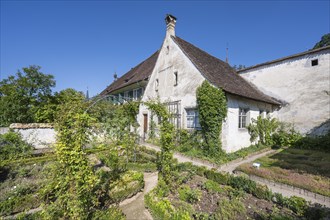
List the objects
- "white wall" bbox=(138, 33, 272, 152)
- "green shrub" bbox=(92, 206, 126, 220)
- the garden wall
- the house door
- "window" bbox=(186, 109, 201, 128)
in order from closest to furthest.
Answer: "green shrub" bbox=(92, 206, 126, 220)
"white wall" bbox=(138, 33, 272, 152)
"window" bbox=(186, 109, 201, 128)
the garden wall
the house door

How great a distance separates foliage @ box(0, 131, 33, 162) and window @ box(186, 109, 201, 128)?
1049cm

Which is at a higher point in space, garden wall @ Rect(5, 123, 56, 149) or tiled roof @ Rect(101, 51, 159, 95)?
tiled roof @ Rect(101, 51, 159, 95)

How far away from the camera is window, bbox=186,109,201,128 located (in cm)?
1146

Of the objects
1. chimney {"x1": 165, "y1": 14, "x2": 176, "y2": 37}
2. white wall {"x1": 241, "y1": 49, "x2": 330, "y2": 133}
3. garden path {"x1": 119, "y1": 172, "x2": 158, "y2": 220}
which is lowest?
garden path {"x1": 119, "y1": 172, "x2": 158, "y2": 220}

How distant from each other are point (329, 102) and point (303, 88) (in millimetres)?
2090

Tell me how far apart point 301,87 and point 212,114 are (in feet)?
34.5

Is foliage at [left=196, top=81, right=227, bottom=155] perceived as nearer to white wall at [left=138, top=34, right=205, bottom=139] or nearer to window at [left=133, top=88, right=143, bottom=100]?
white wall at [left=138, top=34, right=205, bottom=139]

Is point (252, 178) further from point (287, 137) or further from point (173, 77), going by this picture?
point (287, 137)

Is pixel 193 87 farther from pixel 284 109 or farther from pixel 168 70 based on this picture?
pixel 284 109

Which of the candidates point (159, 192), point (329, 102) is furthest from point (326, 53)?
point (159, 192)

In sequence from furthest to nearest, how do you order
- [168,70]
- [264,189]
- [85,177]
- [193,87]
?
1. [168,70]
2. [193,87]
3. [264,189]
4. [85,177]

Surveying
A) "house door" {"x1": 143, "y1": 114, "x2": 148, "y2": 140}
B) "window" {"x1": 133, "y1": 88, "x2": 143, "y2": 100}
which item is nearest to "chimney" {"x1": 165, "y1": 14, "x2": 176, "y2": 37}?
"window" {"x1": 133, "y1": 88, "x2": 143, "y2": 100}

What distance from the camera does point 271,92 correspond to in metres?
16.2

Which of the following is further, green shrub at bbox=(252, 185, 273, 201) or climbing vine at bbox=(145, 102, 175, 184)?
climbing vine at bbox=(145, 102, 175, 184)
